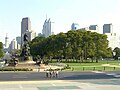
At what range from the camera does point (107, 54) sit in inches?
4897

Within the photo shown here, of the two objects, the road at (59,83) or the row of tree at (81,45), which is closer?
the road at (59,83)

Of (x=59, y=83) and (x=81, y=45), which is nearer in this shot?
(x=59, y=83)

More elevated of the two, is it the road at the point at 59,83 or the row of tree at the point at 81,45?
the row of tree at the point at 81,45

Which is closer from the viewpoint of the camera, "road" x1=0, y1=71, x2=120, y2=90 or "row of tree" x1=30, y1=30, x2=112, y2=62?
"road" x1=0, y1=71, x2=120, y2=90

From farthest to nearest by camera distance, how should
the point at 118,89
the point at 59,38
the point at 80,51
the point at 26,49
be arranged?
1. the point at 59,38
2. the point at 80,51
3. the point at 26,49
4. the point at 118,89

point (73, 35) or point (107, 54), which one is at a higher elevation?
point (73, 35)

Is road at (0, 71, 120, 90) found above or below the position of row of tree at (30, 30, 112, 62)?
below

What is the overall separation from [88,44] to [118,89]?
92710mm

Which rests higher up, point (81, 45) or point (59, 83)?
point (81, 45)

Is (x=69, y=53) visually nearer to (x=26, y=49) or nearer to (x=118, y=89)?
(x=26, y=49)

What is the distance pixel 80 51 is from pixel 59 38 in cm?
1330

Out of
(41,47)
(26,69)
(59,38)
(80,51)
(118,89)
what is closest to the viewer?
(118,89)

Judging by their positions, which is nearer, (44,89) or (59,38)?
(44,89)

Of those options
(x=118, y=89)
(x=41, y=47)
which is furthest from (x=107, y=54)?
(x=118, y=89)
